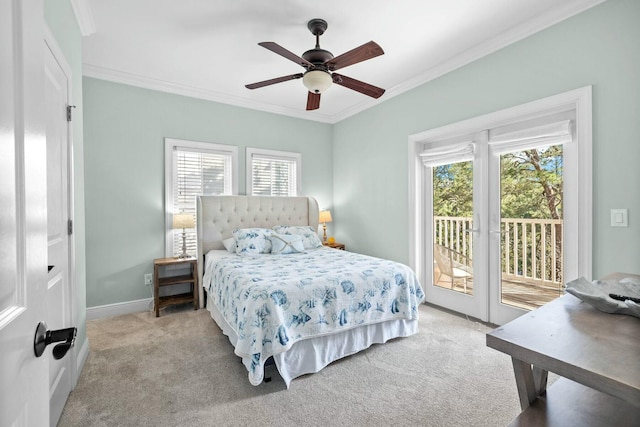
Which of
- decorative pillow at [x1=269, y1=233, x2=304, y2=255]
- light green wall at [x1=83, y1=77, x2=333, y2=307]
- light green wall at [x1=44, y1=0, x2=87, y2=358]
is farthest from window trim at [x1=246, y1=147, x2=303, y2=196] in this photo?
light green wall at [x1=44, y1=0, x2=87, y2=358]

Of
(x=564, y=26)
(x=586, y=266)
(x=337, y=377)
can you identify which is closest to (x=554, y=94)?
(x=564, y=26)

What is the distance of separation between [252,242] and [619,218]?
3311 millimetres

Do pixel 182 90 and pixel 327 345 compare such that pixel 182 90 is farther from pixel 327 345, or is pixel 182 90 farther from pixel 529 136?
pixel 529 136

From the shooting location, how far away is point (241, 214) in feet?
13.6

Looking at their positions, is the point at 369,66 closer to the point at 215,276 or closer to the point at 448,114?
the point at 448,114

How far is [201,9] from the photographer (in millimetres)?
2420

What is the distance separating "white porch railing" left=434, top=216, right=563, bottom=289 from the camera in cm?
267

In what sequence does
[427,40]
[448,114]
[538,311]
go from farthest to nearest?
[448,114] → [427,40] → [538,311]

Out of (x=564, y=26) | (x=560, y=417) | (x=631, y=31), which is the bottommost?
(x=560, y=417)

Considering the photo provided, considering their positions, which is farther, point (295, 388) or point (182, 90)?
point (182, 90)

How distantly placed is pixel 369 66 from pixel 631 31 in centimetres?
209

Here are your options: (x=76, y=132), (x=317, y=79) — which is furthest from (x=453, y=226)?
(x=76, y=132)

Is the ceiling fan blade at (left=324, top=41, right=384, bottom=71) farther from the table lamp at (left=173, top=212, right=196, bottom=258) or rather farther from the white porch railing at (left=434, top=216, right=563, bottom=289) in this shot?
the table lamp at (left=173, top=212, right=196, bottom=258)

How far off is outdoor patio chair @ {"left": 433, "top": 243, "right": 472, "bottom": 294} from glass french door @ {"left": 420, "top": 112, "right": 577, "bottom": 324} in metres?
0.01
